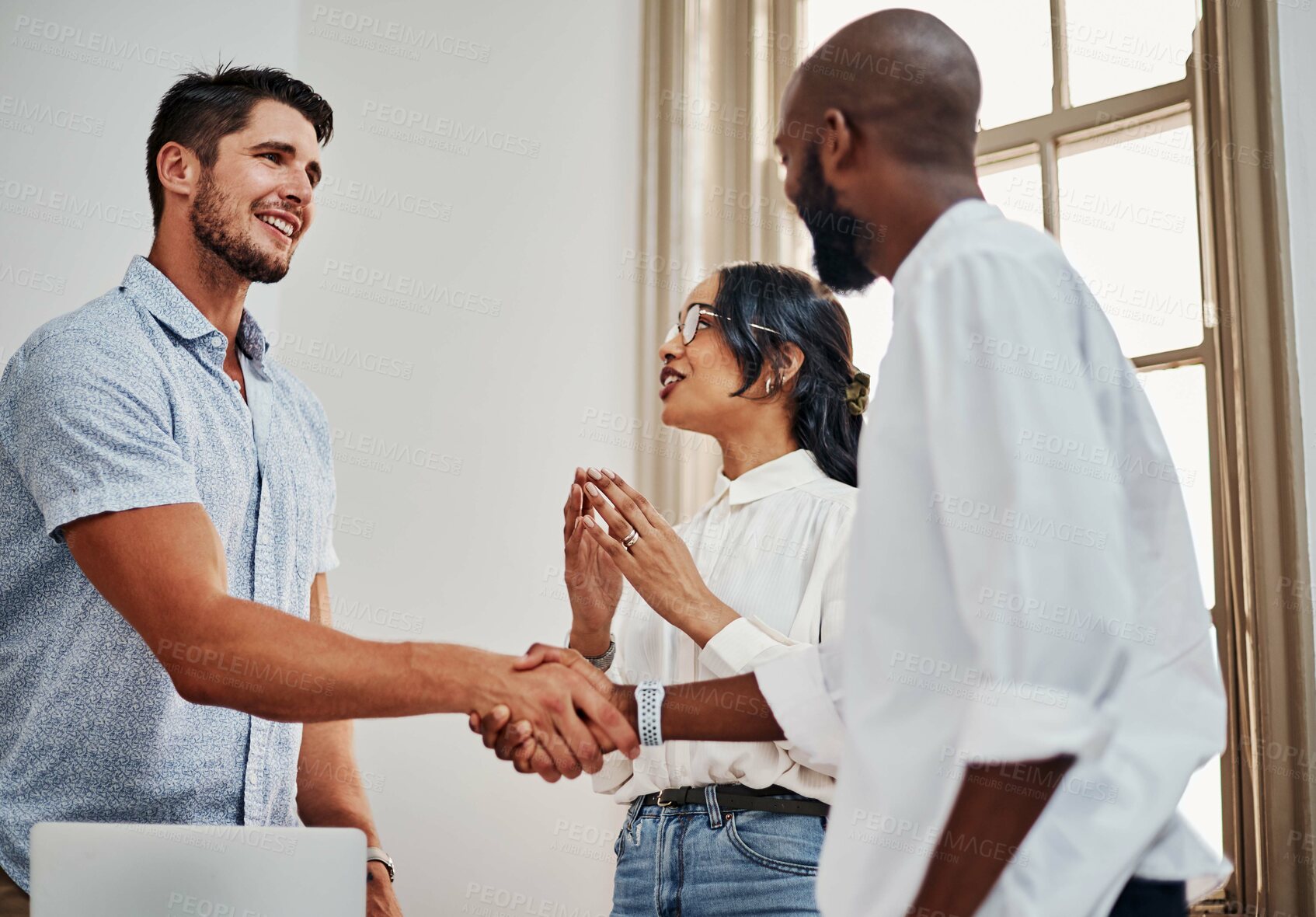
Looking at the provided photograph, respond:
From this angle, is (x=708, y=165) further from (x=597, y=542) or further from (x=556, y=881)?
(x=556, y=881)

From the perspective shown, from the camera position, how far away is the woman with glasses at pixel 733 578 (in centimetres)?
183

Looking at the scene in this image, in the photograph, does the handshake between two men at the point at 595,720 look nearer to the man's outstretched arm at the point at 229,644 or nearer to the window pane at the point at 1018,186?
the man's outstretched arm at the point at 229,644

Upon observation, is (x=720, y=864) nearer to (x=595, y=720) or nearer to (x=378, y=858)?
(x=595, y=720)

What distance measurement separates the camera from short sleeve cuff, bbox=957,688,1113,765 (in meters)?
1.01

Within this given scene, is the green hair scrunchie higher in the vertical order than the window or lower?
lower

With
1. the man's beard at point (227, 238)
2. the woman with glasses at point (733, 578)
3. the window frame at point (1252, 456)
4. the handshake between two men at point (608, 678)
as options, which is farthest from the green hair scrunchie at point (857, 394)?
the man's beard at point (227, 238)

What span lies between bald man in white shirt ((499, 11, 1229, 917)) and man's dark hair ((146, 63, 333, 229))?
142cm

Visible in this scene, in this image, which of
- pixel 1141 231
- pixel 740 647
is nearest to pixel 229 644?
pixel 740 647

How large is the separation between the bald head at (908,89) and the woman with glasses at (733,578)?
2.68ft

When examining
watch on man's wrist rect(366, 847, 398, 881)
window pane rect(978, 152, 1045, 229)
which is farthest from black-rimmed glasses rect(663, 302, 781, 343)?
watch on man's wrist rect(366, 847, 398, 881)

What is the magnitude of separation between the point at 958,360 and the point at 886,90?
0.38m

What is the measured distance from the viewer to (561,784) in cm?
307

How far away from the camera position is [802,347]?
91.5 inches

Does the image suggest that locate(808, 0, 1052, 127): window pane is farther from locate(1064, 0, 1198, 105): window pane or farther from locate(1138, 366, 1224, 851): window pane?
locate(1138, 366, 1224, 851): window pane
